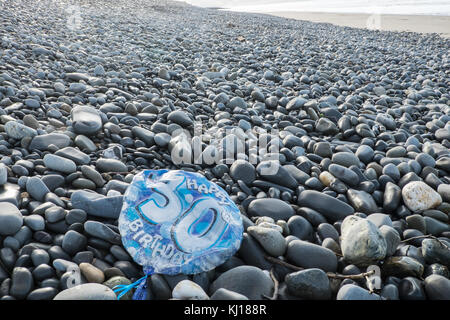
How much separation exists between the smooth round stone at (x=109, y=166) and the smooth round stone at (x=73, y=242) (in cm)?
75

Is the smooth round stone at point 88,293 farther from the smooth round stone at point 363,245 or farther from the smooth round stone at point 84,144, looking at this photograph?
the smooth round stone at point 84,144

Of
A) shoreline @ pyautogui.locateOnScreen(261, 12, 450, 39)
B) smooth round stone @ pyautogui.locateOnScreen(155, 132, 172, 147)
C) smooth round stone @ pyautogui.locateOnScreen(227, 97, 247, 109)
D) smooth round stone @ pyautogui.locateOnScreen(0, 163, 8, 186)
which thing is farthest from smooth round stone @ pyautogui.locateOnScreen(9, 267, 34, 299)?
shoreline @ pyautogui.locateOnScreen(261, 12, 450, 39)

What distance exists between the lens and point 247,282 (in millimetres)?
1646

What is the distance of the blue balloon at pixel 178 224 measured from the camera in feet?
5.67

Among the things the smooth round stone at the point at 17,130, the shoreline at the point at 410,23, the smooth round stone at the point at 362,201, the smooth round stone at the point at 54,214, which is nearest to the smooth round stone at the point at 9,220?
the smooth round stone at the point at 54,214

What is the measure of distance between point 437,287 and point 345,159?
4.36 ft

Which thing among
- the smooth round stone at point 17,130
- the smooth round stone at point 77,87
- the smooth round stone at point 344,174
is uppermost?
the smooth round stone at point 77,87

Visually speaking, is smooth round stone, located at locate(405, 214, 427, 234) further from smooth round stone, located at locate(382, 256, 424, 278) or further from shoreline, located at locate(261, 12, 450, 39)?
shoreline, located at locate(261, 12, 450, 39)

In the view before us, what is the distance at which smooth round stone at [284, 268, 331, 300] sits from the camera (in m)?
1.62

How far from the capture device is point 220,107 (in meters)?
3.82

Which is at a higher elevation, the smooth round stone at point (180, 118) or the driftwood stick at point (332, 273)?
the smooth round stone at point (180, 118)

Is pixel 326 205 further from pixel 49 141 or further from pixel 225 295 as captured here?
pixel 49 141
